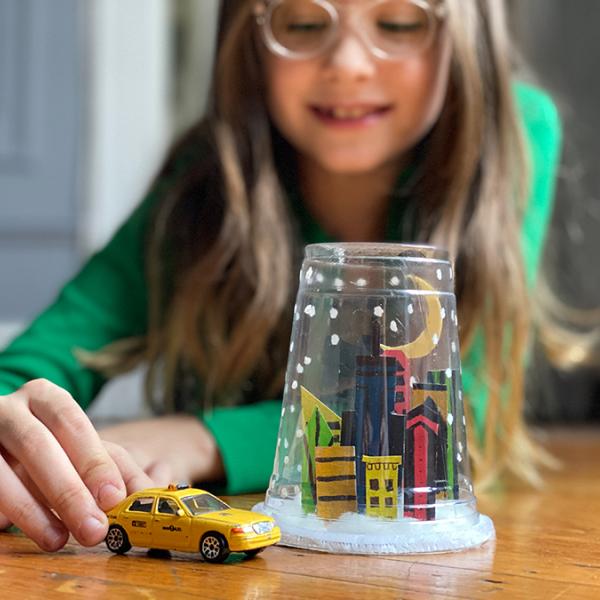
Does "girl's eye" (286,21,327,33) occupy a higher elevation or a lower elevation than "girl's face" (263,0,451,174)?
higher

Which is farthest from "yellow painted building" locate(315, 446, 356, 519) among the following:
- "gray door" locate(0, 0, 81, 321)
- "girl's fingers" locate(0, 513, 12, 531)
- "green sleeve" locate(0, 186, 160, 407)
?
"gray door" locate(0, 0, 81, 321)

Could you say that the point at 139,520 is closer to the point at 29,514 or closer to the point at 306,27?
the point at 29,514

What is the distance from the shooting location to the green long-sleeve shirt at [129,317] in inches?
46.2

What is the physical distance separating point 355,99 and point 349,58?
82mm

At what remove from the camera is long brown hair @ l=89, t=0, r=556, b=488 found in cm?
136

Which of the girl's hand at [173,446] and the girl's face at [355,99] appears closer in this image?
the girl's hand at [173,446]

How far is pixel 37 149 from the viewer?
93.4 inches

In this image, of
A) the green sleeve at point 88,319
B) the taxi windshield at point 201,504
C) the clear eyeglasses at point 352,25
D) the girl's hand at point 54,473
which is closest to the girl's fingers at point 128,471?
the girl's hand at point 54,473

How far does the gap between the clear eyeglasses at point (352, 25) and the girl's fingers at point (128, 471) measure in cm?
60

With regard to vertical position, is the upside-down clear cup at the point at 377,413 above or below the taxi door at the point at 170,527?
above

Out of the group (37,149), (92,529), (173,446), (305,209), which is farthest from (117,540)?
(37,149)

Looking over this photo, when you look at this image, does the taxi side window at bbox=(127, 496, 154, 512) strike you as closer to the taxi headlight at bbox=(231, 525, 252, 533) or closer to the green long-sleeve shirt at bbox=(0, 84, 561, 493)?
the taxi headlight at bbox=(231, 525, 252, 533)

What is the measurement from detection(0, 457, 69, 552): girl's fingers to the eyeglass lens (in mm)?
680

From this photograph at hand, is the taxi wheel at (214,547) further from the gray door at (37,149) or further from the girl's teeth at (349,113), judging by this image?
the gray door at (37,149)
